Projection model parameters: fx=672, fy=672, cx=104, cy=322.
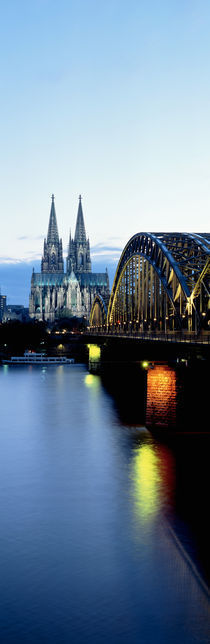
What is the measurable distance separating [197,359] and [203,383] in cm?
434

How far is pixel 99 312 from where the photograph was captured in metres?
159

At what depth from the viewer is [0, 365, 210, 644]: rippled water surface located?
2038 cm

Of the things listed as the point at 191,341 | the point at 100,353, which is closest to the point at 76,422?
the point at 191,341

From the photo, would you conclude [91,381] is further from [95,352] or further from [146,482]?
[146,482]

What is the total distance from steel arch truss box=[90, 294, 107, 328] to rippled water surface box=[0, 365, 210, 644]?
93.0 m

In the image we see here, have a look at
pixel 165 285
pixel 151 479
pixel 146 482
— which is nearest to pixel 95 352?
pixel 165 285

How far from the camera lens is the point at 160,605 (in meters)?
21.3

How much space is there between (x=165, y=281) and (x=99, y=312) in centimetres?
9194

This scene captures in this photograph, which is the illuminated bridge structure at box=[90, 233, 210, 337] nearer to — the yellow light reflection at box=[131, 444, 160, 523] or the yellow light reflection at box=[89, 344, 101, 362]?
the yellow light reflection at box=[89, 344, 101, 362]

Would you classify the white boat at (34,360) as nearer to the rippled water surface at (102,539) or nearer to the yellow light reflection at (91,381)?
the yellow light reflection at (91,381)

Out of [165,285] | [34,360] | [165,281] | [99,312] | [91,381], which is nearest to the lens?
[165,285]

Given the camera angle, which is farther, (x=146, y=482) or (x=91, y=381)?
(x=91, y=381)

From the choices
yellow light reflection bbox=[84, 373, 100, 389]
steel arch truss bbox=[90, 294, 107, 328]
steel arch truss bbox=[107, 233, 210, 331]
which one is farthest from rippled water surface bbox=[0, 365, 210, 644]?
steel arch truss bbox=[90, 294, 107, 328]

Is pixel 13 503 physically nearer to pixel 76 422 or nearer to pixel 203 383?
pixel 203 383
